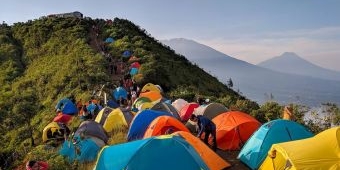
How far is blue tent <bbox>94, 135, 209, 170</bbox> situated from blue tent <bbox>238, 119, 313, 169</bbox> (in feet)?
10.5

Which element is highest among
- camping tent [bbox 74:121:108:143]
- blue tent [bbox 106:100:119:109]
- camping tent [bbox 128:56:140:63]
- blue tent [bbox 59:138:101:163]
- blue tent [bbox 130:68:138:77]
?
camping tent [bbox 128:56:140:63]

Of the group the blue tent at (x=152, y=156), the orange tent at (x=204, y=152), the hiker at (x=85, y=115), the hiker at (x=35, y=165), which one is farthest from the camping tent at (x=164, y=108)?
the hiker at (x=35, y=165)

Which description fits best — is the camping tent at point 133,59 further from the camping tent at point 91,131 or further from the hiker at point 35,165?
the hiker at point 35,165

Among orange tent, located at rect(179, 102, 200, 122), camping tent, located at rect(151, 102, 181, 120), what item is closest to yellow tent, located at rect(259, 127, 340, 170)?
camping tent, located at rect(151, 102, 181, 120)

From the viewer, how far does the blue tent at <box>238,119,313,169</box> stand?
547 inches

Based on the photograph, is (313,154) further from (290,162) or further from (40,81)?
(40,81)

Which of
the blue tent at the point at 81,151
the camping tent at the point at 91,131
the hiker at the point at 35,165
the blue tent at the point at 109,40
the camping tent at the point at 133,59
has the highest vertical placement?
the blue tent at the point at 109,40

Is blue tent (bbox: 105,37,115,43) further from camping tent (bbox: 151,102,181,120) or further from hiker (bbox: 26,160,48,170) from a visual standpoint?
hiker (bbox: 26,160,48,170)

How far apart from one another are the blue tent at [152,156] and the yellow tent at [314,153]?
7.21 feet

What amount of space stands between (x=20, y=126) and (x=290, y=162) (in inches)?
721

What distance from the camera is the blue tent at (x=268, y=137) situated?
1390cm

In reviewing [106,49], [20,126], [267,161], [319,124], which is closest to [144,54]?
[106,49]

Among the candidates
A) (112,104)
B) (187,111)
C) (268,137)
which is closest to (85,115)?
(112,104)

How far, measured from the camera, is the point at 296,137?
14273 mm
